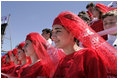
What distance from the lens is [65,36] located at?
1872 millimetres

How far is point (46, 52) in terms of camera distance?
237 centimetres

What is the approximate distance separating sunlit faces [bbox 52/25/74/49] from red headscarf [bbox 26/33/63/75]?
0.35 m

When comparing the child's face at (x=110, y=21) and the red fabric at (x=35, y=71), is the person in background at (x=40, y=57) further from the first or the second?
the child's face at (x=110, y=21)

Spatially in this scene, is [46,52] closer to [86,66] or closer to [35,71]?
[35,71]

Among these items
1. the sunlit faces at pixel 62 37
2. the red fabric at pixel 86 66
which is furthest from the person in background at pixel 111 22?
the red fabric at pixel 86 66

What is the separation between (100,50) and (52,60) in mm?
875

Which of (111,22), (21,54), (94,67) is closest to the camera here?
(94,67)

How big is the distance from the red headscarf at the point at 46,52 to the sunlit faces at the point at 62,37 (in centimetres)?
35

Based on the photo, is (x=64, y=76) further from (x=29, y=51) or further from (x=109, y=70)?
(x=29, y=51)

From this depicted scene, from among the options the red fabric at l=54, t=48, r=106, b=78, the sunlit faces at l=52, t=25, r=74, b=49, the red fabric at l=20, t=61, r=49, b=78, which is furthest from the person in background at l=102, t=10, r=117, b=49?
the red fabric at l=20, t=61, r=49, b=78

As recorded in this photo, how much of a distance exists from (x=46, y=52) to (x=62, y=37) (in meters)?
0.59

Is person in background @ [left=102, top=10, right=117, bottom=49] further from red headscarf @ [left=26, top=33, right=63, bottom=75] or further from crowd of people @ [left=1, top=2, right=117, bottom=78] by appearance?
red headscarf @ [left=26, top=33, right=63, bottom=75]

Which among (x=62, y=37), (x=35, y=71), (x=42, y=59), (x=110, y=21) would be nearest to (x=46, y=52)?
(x=42, y=59)

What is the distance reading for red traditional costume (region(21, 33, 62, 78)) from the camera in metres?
2.19
